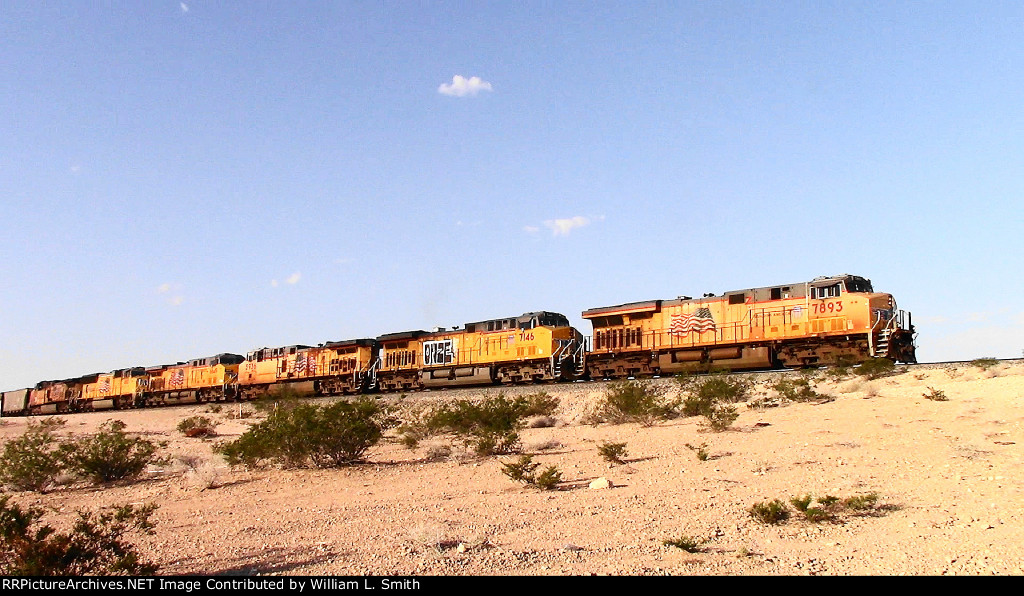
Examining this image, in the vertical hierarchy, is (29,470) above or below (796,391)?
below

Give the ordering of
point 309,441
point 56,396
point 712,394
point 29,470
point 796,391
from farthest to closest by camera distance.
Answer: point 56,396 < point 796,391 < point 712,394 < point 309,441 < point 29,470

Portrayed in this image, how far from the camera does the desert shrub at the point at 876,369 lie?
19969mm

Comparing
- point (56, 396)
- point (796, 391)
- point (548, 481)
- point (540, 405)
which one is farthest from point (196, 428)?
point (56, 396)

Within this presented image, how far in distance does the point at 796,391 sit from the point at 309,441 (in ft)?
45.7

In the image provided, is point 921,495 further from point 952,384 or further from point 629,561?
point 952,384

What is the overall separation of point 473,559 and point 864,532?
3.83 metres

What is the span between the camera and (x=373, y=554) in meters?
6.38

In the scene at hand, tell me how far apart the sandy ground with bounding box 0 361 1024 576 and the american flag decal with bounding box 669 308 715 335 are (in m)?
10.8

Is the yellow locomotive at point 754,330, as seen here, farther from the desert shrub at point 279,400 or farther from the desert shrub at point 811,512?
the desert shrub at point 811,512

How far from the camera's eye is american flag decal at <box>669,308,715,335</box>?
26.8 m

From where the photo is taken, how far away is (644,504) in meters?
8.24

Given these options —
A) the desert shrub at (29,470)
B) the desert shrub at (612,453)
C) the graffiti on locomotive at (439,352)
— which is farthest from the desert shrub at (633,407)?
the graffiti on locomotive at (439,352)

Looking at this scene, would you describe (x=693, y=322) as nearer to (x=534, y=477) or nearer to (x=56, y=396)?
(x=534, y=477)
